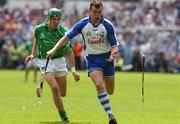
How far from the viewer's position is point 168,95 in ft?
89.9

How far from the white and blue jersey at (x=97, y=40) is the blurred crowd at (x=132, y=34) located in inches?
1122

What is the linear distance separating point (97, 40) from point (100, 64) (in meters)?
0.52

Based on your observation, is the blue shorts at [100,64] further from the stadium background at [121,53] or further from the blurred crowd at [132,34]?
the blurred crowd at [132,34]

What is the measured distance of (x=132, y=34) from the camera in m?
47.3

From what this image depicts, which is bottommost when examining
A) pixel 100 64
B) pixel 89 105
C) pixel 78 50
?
pixel 78 50

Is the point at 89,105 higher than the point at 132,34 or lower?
higher

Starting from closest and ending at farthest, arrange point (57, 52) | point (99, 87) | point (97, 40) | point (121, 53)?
1. point (99, 87)
2. point (97, 40)
3. point (57, 52)
4. point (121, 53)

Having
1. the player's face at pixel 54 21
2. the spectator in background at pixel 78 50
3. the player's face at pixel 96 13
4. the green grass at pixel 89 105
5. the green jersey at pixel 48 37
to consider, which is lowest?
the spectator in background at pixel 78 50

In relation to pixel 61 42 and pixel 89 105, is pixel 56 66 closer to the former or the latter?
pixel 61 42

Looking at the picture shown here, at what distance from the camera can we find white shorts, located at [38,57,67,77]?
16.8 m

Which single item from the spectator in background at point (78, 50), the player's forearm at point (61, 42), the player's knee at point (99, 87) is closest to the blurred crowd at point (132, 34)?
the spectator in background at point (78, 50)

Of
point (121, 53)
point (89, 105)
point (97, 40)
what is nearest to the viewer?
point (97, 40)

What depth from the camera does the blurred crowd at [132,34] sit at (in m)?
46.2

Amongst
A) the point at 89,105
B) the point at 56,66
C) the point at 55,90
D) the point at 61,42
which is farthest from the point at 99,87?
the point at 89,105
